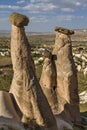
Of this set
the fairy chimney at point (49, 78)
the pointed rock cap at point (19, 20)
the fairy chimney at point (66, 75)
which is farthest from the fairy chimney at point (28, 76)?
the fairy chimney at point (49, 78)

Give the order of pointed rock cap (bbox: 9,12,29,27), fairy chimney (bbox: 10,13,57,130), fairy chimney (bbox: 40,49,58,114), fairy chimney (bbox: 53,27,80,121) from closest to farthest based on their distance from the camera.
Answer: pointed rock cap (bbox: 9,12,29,27), fairy chimney (bbox: 10,13,57,130), fairy chimney (bbox: 53,27,80,121), fairy chimney (bbox: 40,49,58,114)

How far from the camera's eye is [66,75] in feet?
57.0

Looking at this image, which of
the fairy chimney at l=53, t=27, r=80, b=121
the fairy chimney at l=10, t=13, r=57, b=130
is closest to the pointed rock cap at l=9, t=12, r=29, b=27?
the fairy chimney at l=10, t=13, r=57, b=130

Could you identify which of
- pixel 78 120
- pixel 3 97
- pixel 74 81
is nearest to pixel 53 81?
pixel 74 81

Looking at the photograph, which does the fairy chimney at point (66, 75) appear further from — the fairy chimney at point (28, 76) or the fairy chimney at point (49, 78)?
the fairy chimney at point (28, 76)

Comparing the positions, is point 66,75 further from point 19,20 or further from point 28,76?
point 19,20

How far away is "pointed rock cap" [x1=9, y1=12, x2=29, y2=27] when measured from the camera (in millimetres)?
12891

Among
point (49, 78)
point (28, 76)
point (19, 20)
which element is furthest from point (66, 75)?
point (19, 20)

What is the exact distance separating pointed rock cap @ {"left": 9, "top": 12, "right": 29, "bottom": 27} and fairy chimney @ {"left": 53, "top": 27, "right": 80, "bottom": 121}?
175 inches

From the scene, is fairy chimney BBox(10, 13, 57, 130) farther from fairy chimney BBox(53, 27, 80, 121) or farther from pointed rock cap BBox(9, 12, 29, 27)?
fairy chimney BBox(53, 27, 80, 121)

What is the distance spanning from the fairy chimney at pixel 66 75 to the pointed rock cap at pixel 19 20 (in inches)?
175

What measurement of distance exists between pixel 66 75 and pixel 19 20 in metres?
5.30

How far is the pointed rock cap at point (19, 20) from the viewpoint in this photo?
1289 centimetres

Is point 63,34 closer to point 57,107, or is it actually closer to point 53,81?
point 53,81
